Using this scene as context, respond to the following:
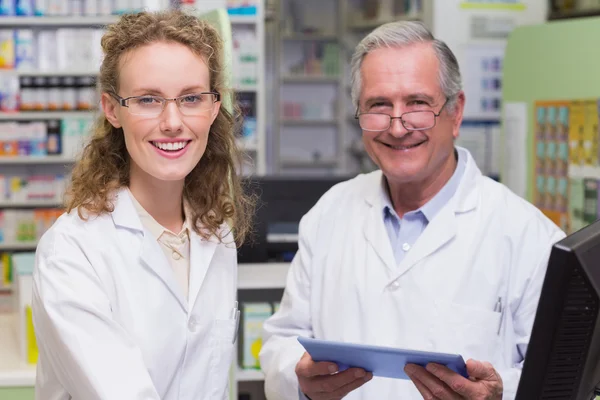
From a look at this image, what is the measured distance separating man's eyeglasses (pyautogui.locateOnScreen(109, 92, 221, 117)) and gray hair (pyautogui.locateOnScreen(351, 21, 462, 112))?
56 cm

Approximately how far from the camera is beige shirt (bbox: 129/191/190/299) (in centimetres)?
163

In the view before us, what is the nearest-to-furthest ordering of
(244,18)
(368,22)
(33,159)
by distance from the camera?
(244,18) → (33,159) → (368,22)

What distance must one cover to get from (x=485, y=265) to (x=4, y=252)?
526 cm

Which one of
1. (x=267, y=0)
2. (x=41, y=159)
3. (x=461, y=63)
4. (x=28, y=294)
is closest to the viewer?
(x=28, y=294)

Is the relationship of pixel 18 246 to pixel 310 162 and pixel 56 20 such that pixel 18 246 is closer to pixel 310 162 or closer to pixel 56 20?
pixel 56 20

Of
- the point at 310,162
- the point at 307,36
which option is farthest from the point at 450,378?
the point at 307,36

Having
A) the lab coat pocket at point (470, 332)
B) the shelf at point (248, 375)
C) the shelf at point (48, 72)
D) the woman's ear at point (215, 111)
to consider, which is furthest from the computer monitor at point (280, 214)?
the shelf at point (48, 72)

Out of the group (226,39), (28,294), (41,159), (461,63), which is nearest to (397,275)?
(226,39)

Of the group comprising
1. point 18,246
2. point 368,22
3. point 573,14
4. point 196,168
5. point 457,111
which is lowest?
point 18,246

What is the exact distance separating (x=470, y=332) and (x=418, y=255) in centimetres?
22

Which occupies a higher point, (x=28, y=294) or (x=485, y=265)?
(x=485, y=265)

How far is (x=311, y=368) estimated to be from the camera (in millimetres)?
1708

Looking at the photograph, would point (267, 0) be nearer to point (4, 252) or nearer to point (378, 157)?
point (4, 252)

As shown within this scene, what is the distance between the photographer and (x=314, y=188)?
3.46m
